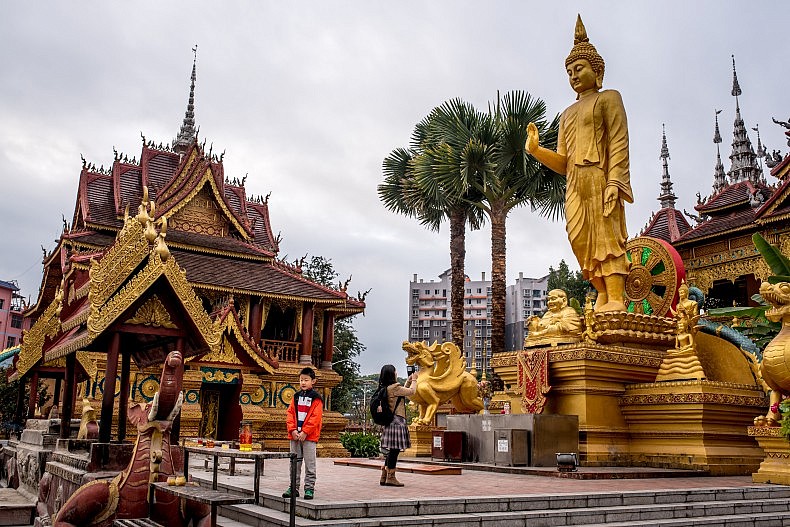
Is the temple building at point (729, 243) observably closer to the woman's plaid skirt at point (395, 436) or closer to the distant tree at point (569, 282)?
the distant tree at point (569, 282)

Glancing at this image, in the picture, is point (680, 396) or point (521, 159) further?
point (521, 159)

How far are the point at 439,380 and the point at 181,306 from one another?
254 inches

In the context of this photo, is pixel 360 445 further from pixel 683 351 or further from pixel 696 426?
pixel 696 426

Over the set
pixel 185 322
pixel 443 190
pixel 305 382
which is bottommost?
pixel 305 382

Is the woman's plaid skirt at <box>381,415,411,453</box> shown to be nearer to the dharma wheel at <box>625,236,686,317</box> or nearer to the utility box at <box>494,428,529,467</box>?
the utility box at <box>494,428,529,467</box>

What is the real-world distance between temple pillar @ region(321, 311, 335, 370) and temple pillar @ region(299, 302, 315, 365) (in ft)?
3.02

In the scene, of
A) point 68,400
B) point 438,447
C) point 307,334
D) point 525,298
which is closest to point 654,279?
point 438,447

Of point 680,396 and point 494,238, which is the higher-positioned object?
point 494,238

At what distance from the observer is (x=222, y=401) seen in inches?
720

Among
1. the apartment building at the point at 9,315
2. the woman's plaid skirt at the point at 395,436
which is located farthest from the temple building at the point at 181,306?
the apartment building at the point at 9,315

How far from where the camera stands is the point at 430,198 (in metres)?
23.5

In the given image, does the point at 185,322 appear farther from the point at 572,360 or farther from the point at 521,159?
the point at 521,159

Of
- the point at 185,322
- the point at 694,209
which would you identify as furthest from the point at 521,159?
the point at 185,322

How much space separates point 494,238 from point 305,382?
53.1ft
